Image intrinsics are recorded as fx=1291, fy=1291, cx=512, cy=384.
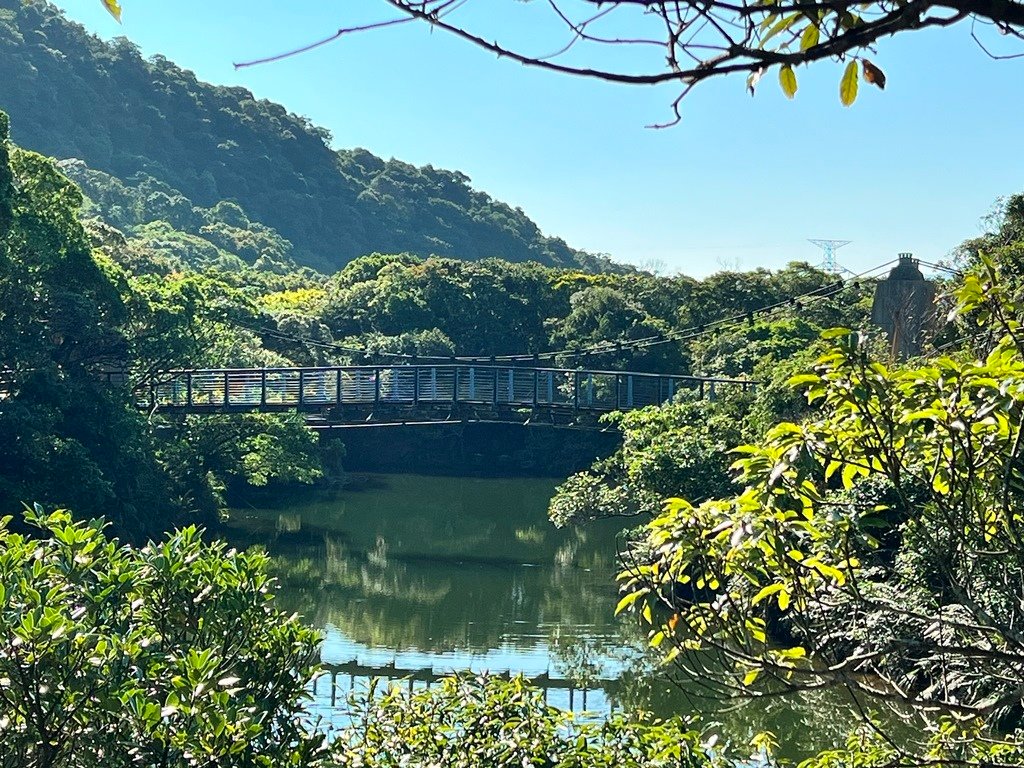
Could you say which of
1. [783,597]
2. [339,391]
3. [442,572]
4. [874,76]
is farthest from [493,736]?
[339,391]

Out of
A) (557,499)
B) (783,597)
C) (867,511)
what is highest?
(867,511)

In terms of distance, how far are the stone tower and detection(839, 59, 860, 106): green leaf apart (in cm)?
1085

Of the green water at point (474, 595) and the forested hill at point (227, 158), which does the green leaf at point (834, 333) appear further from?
the forested hill at point (227, 158)

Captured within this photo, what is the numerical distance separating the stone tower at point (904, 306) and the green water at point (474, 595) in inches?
139

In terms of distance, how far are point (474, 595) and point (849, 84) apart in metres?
11.0

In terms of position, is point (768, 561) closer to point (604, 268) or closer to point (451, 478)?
point (451, 478)

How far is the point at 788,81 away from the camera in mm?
1069

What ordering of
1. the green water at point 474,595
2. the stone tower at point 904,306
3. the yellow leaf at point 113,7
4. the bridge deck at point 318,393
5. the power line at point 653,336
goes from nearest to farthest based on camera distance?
the yellow leaf at point 113,7 → the green water at point 474,595 → the stone tower at point 904,306 → the bridge deck at point 318,393 → the power line at point 653,336

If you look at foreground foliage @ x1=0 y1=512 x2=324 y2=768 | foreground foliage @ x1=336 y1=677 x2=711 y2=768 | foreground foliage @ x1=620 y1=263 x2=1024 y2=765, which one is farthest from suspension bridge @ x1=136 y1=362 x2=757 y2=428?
foreground foliage @ x1=620 y1=263 x2=1024 y2=765

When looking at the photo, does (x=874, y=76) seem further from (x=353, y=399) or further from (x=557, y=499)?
(x=353, y=399)

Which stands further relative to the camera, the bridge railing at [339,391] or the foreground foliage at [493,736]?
the bridge railing at [339,391]

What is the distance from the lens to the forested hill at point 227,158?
4381 cm

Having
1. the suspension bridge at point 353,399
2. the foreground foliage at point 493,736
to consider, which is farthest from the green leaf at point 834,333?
the suspension bridge at point 353,399

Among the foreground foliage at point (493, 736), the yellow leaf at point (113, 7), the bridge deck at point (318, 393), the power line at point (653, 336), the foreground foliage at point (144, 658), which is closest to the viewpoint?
the yellow leaf at point (113, 7)
